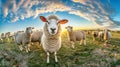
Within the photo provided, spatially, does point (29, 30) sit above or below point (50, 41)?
above

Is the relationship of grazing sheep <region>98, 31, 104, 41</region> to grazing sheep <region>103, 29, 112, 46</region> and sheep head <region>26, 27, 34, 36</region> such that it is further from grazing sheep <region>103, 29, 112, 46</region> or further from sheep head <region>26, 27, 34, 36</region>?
sheep head <region>26, 27, 34, 36</region>

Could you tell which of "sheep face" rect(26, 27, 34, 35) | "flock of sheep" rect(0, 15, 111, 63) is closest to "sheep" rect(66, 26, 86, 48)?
"flock of sheep" rect(0, 15, 111, 63)

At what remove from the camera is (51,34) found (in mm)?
4016

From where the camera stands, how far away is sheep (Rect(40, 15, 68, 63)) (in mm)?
3951

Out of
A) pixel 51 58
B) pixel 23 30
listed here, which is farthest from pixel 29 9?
pixel 51 58

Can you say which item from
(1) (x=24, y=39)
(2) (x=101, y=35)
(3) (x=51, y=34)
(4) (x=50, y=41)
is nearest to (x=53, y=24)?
(3) (x=51, y=34)

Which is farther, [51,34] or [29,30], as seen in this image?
[29,30]

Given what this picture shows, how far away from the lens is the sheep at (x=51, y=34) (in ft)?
13.0

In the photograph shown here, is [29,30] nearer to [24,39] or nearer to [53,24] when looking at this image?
[24,39]

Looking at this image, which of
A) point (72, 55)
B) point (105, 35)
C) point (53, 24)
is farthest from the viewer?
point (105, 35)

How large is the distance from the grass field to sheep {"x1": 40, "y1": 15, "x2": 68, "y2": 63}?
6cm

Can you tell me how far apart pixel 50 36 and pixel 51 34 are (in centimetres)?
4

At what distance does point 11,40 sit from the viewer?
171 inches

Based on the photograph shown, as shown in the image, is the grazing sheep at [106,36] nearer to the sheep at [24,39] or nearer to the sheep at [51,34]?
the sheep at [51,34]
